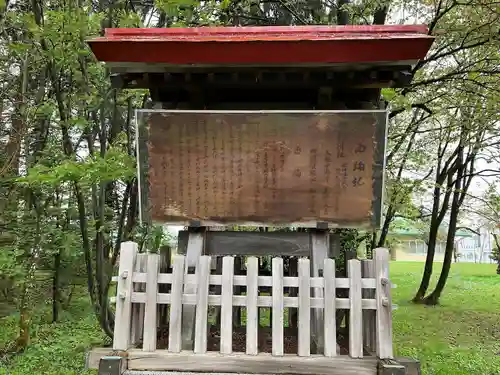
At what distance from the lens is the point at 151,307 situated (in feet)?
10.5

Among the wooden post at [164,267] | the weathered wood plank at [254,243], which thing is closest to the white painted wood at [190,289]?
the weathered wood plank at [254,243]

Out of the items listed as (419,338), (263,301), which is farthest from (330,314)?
(419,338)

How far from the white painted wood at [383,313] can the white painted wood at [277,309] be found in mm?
701

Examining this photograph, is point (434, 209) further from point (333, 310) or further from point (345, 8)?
point (333, 310)

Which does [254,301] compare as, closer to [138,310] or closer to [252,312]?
[252,312]

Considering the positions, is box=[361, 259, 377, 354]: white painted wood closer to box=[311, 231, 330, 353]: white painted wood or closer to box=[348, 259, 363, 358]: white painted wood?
box=[348, 259, 363, 358]: white painted wood

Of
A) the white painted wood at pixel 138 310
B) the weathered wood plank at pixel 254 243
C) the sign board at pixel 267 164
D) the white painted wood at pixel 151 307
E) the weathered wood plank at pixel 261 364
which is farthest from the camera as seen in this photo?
the weathered wood plank at pixel 254 243

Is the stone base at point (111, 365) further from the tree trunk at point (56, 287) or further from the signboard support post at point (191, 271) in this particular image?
the tree trunk at point (56, 287)

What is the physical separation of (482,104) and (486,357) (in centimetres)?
557

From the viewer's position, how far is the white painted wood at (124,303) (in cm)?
316

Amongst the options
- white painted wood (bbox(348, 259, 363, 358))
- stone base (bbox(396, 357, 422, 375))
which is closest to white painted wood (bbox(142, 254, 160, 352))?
white painted wood (bbox(348, 259, 363, 358))

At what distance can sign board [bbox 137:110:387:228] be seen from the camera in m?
3.69

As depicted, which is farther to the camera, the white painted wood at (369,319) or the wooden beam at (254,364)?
the white painted wood at (369,319)

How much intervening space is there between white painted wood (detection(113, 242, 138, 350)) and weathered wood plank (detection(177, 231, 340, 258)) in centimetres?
79
